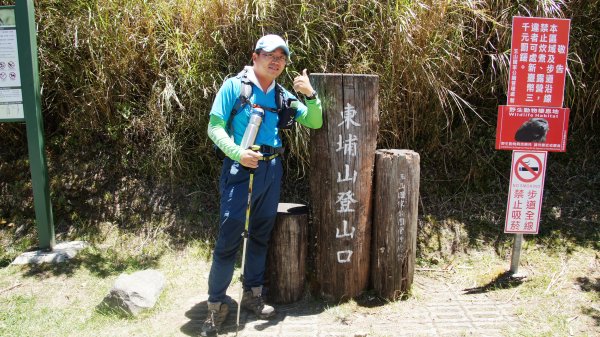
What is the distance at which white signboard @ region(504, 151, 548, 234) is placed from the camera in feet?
13.2

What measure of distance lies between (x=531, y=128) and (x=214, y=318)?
9.64 feet

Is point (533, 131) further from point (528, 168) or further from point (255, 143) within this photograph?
point (255, 143)

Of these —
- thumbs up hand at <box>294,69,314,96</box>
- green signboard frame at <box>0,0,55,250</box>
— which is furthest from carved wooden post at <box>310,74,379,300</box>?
green signboard frame at <box>0,0,55,250</box>

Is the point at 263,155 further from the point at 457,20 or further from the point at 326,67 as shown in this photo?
the point at 457,20

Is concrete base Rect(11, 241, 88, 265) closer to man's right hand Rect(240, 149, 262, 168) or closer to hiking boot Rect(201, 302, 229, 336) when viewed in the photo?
hiking boot Rect(201, 302, 229, 336)

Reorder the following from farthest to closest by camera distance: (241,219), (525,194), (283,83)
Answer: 1. (283,83)
2. (525,194)
3. (241,219)

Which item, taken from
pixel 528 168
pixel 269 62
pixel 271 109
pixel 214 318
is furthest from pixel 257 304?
pixel 528 168

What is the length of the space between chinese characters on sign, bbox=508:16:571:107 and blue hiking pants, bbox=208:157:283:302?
6.82 feet

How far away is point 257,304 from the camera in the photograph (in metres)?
3.67

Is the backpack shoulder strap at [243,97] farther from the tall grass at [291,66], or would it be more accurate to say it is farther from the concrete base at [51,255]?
the concrete base at [51,255]

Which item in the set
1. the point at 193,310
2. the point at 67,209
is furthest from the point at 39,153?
the point at 193,310

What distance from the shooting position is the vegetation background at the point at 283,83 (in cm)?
486

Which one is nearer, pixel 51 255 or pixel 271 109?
pixel 271 109

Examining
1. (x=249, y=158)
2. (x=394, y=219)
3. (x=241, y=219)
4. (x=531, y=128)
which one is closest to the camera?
(x=249, y=158)
